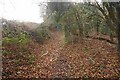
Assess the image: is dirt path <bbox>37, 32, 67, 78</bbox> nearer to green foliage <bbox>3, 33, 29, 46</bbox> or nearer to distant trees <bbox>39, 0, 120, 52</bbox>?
distant trees <bbox>39, 0, 120, 52</bbox>

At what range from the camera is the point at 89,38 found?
4246mm

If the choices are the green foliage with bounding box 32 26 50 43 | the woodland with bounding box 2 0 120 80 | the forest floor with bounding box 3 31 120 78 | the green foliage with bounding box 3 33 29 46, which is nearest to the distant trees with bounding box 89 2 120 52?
the woodland with bounding box 2 0 120 80

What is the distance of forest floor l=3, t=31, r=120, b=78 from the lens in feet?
12.6

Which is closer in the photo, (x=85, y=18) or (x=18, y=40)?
(x=18, y=40)

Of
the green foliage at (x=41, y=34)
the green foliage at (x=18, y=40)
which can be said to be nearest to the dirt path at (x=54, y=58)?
the green foliage at (x=41, y=34)

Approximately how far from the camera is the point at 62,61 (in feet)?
13.2

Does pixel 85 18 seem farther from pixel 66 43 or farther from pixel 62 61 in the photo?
pixel 62 61

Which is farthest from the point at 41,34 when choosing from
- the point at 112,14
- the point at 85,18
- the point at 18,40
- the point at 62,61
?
the point at 112,14

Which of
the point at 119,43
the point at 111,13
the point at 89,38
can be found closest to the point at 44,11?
the point at 89,38

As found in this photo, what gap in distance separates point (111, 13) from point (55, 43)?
1242 mm

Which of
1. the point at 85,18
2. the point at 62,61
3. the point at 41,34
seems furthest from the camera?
the point at 85,18

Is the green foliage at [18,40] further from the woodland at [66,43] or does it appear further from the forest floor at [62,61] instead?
the forest floor at [62,61]

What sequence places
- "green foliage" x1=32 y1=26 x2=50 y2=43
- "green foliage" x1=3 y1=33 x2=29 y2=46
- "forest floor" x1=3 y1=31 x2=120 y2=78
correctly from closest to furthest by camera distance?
1. "forest floor" x1=3 y1=31 x2=120 y2=78
2. "green foliage" x1=3 y1=33 x2=29 y2=46
3. "green foliage" x1=32 y1=26 x2=50 y2=43

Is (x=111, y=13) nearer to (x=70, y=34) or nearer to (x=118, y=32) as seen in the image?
(x=118, y=32)
